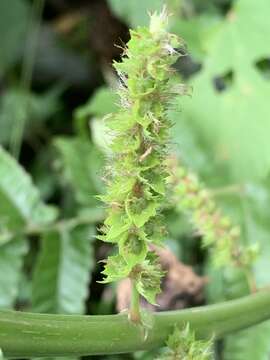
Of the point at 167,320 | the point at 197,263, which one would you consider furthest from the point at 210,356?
the point at 197,263

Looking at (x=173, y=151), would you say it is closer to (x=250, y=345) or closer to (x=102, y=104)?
(x=102, y=104)

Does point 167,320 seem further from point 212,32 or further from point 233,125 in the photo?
point 212,32

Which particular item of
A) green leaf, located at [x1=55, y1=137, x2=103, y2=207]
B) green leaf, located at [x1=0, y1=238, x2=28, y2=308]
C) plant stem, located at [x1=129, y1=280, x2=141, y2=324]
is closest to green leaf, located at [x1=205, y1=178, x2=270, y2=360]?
green leaf, located at [x1=55, y1=137, x2=103, y2=207]

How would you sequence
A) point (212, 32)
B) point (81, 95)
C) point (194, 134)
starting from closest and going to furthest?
1. point (194, 134)
2. point (212, 32)
3. point (81, 95)

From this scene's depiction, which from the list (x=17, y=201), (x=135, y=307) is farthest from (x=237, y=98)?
(x=135, y=307)

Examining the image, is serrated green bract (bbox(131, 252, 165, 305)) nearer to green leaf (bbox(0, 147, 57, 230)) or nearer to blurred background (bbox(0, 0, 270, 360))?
blurred background (bbox(0, 0, 270, 360))
